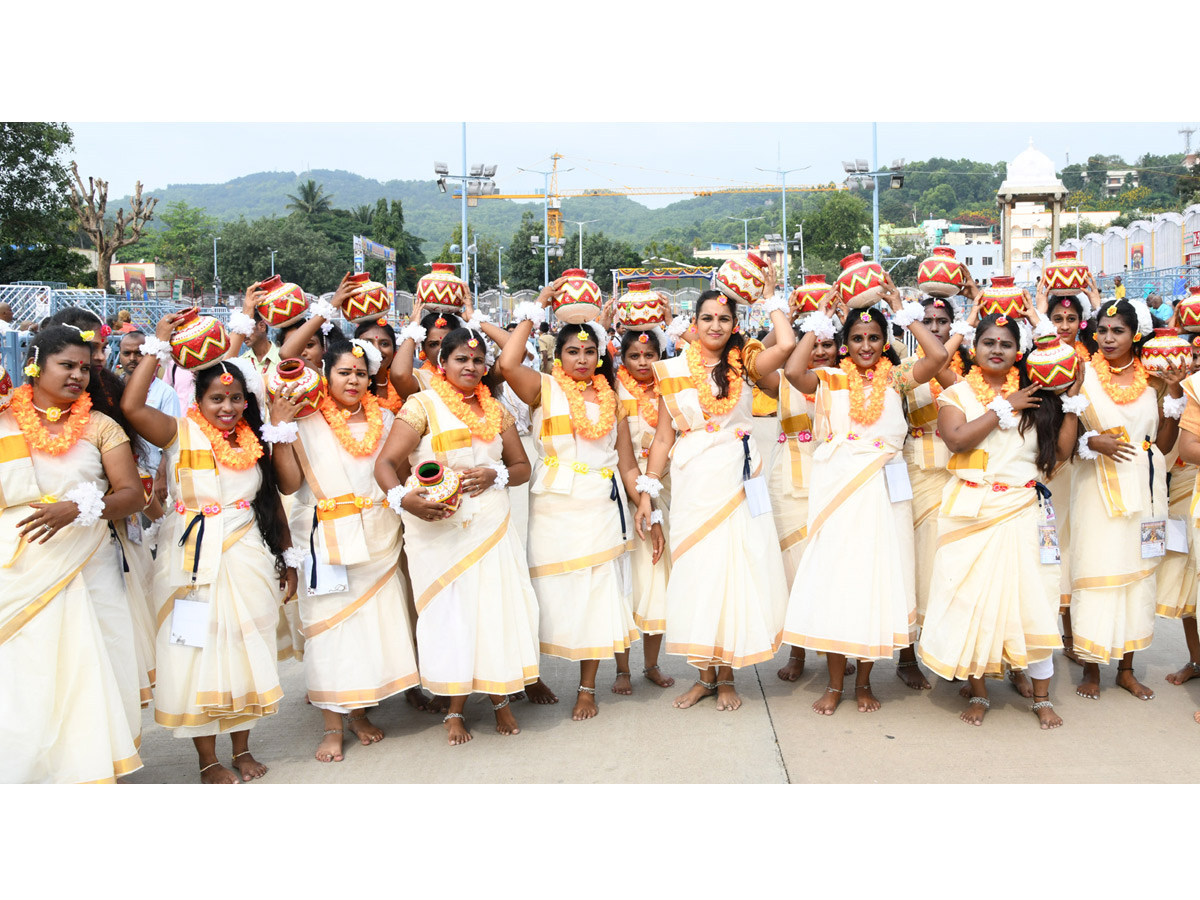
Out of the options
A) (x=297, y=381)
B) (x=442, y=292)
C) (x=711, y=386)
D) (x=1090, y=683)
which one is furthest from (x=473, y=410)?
Result: (x=1090, y=683)

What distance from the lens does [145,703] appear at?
14.1 ft

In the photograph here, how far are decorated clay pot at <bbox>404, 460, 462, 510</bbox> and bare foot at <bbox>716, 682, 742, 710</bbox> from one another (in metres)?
1.73

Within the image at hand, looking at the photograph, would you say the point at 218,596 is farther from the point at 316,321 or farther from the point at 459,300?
the point at 459,300

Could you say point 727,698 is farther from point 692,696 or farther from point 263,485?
point 263,485

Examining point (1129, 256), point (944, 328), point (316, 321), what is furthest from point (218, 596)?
point (1129, 256)

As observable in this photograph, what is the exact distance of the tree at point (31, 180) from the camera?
21.8 m

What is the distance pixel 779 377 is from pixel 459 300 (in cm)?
174

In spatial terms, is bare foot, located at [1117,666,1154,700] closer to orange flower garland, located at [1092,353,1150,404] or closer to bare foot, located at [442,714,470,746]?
orange flower garland, located at [1092,353,1150,404]

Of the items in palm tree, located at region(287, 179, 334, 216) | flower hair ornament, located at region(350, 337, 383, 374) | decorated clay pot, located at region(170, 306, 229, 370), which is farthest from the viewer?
palm tree, located at region(287, 179, 334, 216)

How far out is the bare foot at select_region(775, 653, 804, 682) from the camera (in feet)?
17.5

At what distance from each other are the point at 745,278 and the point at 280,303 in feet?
7.83

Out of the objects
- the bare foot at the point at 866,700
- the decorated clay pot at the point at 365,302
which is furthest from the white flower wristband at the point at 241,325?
the bare foot at the point at 866,700

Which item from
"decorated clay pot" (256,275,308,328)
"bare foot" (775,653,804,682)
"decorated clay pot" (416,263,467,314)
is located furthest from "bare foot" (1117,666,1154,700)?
"decorated clay pot" (256,275,308,328)

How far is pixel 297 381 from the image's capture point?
4309 millimetres
